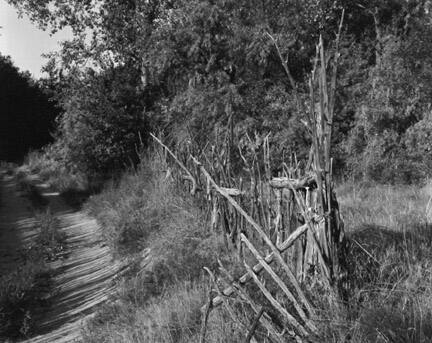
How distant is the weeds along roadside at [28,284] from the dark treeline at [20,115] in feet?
80.0

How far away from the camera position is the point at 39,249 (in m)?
8.35

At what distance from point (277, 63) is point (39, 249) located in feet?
20.6

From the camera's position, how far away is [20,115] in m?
32.9

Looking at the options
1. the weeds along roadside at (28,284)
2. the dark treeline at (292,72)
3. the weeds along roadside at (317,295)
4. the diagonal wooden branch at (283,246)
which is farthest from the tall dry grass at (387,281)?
the weeds along roadside at (28,284)

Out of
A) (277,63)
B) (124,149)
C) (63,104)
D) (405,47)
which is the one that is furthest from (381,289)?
(63,104)

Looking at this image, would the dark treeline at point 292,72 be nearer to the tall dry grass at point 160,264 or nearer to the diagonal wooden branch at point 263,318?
the tall dry grass at point 160,264

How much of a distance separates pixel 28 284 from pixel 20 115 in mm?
28940

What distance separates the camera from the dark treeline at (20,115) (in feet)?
106

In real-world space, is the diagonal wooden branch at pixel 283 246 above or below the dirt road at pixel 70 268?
above

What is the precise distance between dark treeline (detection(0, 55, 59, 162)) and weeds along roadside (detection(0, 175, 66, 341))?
2439cm

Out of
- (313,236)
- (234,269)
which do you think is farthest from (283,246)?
(234,269)

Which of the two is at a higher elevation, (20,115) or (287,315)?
(20,115)

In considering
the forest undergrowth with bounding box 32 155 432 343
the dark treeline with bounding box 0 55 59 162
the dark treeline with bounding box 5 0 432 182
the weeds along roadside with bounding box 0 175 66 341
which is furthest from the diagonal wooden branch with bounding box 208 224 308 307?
the dark treeline with bounding box 0 55 59 162

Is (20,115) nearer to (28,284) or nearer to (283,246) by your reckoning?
(28,284)
